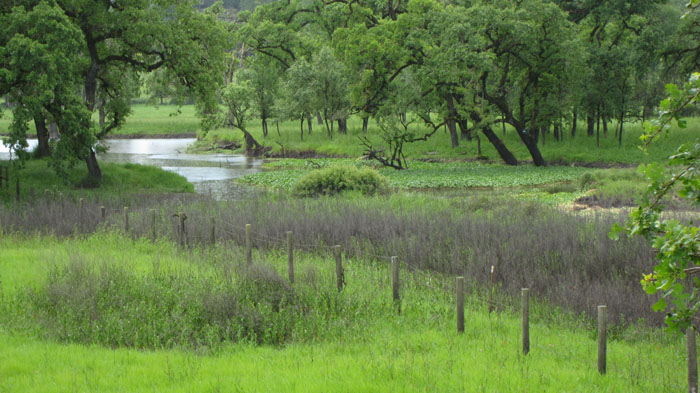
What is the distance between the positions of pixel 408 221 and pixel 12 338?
9.79 m

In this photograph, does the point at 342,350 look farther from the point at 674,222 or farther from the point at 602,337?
the point at 674,222

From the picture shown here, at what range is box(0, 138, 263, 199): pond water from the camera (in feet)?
102

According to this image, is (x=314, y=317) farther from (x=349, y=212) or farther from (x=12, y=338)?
(x=349, y=212)

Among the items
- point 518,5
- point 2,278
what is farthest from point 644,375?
point 518,5

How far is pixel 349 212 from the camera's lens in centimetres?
1753

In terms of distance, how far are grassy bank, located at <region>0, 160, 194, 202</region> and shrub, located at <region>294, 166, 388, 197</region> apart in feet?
24.2

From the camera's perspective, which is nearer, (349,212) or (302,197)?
(349,212)

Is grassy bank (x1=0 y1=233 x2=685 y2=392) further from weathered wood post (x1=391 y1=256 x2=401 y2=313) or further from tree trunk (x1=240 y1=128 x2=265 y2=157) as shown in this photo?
tree trunk (x1=240 y1=128 x2=265 y2=157)

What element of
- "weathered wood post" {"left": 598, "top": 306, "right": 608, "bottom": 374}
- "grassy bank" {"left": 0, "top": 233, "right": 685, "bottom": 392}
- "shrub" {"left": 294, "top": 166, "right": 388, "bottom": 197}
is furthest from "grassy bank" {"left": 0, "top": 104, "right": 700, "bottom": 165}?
"weathered wood post" {"left": 598, "top": 306, "right": 608, "bottom": 374}

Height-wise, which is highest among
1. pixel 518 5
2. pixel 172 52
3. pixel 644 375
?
pixel 518 5

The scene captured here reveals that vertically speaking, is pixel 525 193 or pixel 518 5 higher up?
pixel 518 5

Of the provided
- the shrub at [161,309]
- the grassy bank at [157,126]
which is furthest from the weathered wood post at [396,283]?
the grassy bank at [157,126]

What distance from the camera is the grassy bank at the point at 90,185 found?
2433cm

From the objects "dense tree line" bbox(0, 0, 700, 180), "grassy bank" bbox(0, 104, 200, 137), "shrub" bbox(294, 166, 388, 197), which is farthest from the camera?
"grassy bank" bbox(0, 104, 200, 137)
